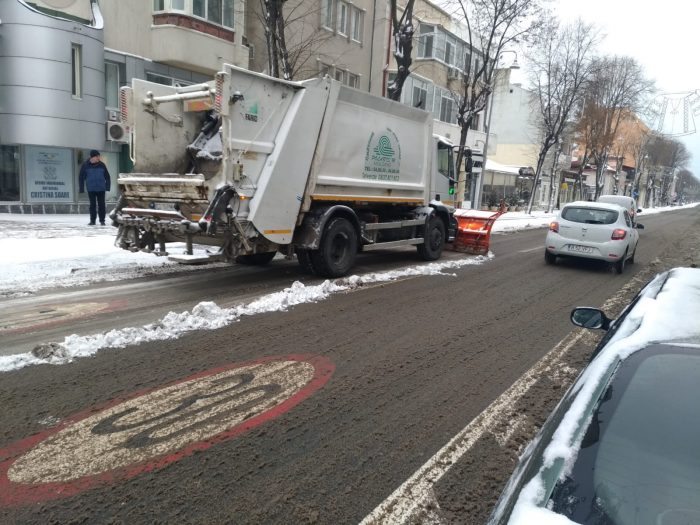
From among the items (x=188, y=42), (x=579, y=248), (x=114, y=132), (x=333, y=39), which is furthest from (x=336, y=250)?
(x=333, y=39)

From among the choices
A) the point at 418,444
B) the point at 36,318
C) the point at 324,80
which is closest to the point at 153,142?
the point at 324,80

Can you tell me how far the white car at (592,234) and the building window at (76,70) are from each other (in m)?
15.3

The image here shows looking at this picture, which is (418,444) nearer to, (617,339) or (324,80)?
(617,339)

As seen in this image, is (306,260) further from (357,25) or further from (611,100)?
(611,100)

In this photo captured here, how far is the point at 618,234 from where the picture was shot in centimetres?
1098

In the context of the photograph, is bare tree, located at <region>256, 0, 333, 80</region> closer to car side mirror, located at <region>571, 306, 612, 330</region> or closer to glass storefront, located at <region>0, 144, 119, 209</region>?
glass storefront, located at <region>0, 144, 119, 209</region>

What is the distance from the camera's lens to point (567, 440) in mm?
1740

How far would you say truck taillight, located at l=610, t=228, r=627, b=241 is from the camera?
431 inches

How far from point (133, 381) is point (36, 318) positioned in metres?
2.58

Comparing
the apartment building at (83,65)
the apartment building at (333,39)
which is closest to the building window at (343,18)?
the apartment building at (333,39)

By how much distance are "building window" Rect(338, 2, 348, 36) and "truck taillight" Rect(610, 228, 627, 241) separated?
61.3 feet

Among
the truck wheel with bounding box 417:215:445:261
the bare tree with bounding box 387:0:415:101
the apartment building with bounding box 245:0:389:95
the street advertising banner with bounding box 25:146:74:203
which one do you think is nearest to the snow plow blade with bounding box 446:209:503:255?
the truck wheel with bounding box 417:215:445:261

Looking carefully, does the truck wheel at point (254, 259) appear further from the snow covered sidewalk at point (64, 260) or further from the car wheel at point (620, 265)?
the car wheel at point (620, 265)

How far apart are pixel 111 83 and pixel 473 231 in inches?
541
